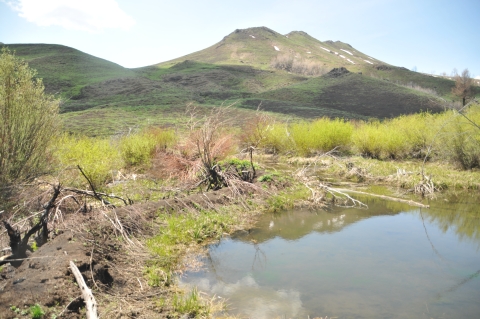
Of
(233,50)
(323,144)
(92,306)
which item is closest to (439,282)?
(92,306)

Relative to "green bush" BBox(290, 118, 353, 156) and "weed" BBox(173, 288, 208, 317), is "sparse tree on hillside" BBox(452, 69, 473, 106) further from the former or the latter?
"weed" BBox(173, 288, 208, 317)

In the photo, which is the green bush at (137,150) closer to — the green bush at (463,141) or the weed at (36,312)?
the weed at (36,312)

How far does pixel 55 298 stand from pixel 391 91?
6698 cm

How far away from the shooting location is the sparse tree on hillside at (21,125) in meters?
7.99

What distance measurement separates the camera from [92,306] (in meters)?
4.17

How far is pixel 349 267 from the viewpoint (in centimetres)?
686

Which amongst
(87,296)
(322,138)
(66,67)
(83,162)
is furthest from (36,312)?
(66,67)

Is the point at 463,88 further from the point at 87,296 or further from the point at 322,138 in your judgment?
the point at 87,296

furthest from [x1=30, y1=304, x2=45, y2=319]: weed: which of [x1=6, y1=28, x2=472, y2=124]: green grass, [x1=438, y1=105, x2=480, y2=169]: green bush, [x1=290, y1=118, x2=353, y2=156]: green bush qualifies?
[x1=6, y1=28, x2=472, y2=124]: green grass

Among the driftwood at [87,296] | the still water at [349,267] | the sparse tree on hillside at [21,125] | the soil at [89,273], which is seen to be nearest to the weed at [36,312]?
the soil at [89,273]

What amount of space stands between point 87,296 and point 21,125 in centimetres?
598

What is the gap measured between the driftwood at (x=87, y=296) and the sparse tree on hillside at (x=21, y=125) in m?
3.95

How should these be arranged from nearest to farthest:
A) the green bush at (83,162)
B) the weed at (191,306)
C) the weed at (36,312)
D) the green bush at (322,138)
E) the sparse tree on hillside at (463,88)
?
the weed at (36,312), the weed at (191,306), the green bush at (83,162), the green bush at (322,138), the sparse tree on hillside at (463,88)

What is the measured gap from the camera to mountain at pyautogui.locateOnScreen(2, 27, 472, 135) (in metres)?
47.0
